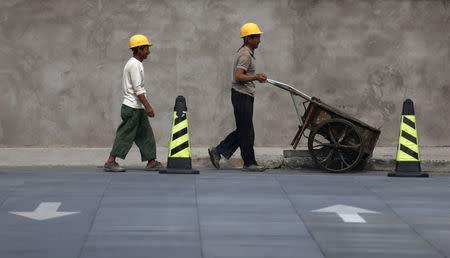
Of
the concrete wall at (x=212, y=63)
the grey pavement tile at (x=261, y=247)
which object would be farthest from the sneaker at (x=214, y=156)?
the grey pavement tile at (x=261, y=247)

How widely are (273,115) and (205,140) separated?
116 cm

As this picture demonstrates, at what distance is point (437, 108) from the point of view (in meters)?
13.5

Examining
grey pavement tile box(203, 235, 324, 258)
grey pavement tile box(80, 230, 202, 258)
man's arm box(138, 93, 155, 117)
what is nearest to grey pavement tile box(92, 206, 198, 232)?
grey pavement tile box(80, 230, 202, 258)

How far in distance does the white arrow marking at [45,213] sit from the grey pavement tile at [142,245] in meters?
0.93

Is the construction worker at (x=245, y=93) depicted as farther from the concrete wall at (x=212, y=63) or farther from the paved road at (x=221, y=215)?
the concrete wall at (x=212, y=63)

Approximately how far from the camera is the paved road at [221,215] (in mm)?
6781

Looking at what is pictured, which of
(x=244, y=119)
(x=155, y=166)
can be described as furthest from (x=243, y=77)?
(x=155, y=166)

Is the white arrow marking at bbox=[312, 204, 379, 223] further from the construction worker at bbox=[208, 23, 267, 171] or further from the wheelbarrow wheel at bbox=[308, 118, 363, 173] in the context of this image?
the construction worker at bbox=[208, 23, 267, 171]

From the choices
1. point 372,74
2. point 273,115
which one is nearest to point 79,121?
point 273,115

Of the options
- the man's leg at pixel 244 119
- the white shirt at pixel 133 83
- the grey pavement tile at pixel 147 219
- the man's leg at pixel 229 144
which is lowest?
the grey pavement tile at pixel 147 219

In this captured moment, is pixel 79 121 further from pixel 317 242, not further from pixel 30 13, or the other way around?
pixel 317 242

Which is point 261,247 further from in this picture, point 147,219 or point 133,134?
point 133,134

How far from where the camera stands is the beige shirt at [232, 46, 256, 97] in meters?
10.9

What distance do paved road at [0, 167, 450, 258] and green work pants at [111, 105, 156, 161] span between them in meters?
0.34
